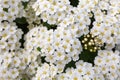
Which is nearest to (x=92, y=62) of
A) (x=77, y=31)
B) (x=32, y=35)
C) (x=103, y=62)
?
(x=103, y=62)

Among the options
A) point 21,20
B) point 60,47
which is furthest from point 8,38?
point 60,47

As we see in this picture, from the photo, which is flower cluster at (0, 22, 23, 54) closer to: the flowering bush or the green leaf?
the flowering bush

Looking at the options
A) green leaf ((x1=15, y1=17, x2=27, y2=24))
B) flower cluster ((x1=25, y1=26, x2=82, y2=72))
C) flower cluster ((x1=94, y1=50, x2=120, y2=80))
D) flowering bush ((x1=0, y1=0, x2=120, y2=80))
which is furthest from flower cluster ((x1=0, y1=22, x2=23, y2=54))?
flower cluster ((x1=94, y1=50, x2=120, y2=80))

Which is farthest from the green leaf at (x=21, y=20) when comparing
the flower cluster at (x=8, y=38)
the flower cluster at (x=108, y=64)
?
the flower cluster at (x=108, y=64)

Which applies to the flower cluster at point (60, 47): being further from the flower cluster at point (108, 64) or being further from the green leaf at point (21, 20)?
the green leaf at point (21, 20)

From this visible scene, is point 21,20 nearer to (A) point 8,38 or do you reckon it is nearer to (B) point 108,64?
(A) point 8,38

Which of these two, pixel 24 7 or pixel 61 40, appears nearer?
pixel 61 40

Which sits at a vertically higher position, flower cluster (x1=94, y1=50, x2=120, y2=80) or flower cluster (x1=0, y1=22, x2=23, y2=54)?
flower cluster (x1=0, y1=22, x2=23, y2=54)

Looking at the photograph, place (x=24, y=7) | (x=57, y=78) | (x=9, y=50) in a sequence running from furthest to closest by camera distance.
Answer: (x=24, y=7)
(x=9, y=50)
(x=57, y=78)

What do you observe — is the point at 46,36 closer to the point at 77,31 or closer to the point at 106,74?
the point at 77,31
